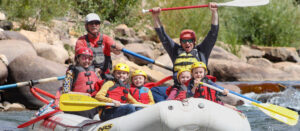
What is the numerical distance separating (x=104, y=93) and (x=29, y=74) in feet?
15.9

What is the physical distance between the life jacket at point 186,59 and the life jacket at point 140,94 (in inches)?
21.2

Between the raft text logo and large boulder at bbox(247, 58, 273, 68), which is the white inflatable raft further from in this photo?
large boulder at bbox(247, 58, 273, 68)

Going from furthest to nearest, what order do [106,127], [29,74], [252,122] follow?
[29,74] < [252,122] < [106,127]

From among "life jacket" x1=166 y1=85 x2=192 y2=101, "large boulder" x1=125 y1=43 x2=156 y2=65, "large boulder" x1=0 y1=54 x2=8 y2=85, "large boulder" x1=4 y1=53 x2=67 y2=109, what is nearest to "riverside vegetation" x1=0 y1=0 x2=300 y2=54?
"large boulder" x1=125 y1=43 x2=156 y2=65

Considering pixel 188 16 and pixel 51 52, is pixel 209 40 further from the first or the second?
pixel 188 16

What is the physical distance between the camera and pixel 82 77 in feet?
18.0

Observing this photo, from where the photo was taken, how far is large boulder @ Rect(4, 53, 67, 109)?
924 cm

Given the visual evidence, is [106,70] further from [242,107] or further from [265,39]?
[265,39]

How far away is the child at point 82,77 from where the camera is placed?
5441 mm

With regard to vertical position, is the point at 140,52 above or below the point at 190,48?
below

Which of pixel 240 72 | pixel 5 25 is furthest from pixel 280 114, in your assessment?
pixel 5 25

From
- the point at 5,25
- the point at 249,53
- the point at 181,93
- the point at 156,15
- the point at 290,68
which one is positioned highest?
the point at 156,15

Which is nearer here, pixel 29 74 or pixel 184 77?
pixel 184 77

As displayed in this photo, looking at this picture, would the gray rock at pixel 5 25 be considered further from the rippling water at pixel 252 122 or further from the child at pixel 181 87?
the child at pixel 181 87
